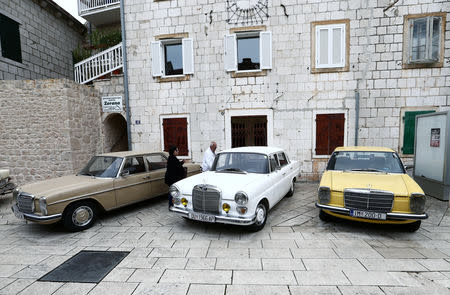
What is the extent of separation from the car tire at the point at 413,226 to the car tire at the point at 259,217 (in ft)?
9.12

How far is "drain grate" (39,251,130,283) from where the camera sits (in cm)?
327

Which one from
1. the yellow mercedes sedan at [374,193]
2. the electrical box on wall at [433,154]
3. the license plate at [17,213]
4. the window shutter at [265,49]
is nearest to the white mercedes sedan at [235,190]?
the yellow mercedes sedan at [374,193]

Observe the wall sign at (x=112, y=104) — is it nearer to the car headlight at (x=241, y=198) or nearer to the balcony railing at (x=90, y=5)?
the balcony railing at (x=90, y=5)

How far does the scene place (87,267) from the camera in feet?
11.6

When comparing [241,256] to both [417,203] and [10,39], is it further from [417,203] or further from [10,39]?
[10,39]

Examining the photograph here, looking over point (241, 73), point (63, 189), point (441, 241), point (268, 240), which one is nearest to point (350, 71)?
point (241, 73)

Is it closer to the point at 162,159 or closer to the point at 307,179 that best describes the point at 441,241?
the point at 307,179

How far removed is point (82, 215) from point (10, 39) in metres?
9.09

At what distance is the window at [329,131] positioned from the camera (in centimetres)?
854

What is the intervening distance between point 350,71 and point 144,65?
317 inches

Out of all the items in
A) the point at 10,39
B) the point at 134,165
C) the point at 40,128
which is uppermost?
the point at 10,39

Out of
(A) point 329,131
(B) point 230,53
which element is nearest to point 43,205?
(B) point 230,53

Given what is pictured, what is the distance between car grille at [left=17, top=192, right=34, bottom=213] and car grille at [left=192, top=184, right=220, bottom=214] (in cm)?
318

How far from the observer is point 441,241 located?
13.4ft
